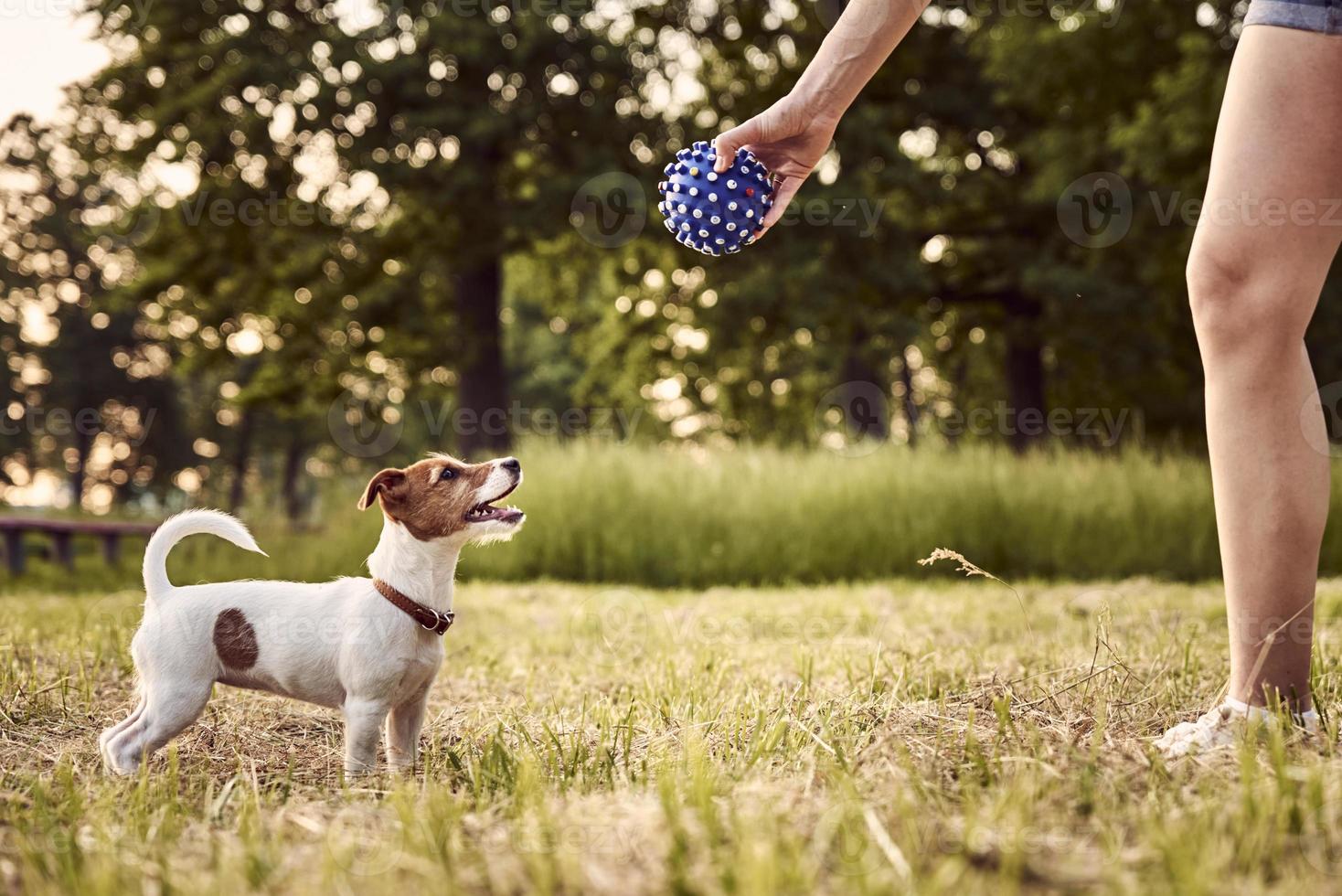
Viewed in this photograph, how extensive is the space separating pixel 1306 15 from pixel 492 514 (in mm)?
2119

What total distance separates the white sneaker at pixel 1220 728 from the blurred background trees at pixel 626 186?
28.5ft

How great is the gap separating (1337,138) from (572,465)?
8.02 meters

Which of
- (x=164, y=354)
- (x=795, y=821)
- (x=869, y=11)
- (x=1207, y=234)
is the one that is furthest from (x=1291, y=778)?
(x=164, y=354)

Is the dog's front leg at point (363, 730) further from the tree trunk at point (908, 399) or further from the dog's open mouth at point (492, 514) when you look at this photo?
the tree trunk at point (908, 399)

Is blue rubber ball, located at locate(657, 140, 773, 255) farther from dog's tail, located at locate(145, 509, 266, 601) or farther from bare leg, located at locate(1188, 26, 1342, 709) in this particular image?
dog's tail, located at locate(145, 509, 266, 601)

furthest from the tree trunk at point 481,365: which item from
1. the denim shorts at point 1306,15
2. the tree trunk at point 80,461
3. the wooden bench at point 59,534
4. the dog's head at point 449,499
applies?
the tree trunk at point 80,461

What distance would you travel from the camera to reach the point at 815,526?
8.98 meters

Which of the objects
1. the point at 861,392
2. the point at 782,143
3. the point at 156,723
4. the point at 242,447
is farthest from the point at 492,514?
the point at 242,447

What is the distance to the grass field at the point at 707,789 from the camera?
1.39 meters

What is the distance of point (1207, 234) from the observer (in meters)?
2.15

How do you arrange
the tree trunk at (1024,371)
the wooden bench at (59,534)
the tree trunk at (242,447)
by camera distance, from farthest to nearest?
the tree trunk at (242,447), the tree trunk at (1024,371), the wooden bench at (59,534)

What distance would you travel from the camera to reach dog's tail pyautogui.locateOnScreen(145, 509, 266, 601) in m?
2.62

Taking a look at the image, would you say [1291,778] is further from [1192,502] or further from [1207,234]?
[1192,502]

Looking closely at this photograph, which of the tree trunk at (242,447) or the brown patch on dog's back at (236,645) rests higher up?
the brown patch on dog's back at (236,645)
